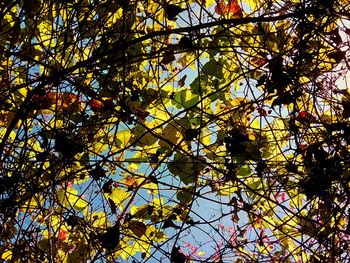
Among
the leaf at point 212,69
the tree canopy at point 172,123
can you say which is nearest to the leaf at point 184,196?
the tree canopy at point 172,123

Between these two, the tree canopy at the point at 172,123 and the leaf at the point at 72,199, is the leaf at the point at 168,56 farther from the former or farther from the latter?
the leaf at the point at 72,199

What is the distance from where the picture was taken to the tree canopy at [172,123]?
1.48m

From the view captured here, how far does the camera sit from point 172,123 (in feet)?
6.18

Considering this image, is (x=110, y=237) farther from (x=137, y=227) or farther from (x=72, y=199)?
(x=72, y=199)

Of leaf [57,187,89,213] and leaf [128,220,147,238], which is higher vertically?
leaf [57,187,89,213]

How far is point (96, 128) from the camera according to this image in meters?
1.84

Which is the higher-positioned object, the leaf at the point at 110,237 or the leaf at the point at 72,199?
the leaf at the point at 72,199

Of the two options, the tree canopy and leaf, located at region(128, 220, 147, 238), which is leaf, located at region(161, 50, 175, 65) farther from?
leaf, located at region(128, 220, 147, 238)

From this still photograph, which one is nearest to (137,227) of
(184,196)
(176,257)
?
(184,196)

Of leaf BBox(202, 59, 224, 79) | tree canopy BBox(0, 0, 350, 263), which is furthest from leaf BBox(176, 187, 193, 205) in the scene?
leaf BBox(202, 59, 224, 79)

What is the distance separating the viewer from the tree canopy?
4.86 ft

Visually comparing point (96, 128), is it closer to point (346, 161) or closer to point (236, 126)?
point (236, 126)

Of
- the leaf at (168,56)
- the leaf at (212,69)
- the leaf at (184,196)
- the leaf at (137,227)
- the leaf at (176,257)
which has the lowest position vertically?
the leaf at (176,257)

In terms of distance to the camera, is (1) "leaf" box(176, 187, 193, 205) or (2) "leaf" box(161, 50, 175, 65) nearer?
(2) "leaf" box(161, 50, 175, 65)
